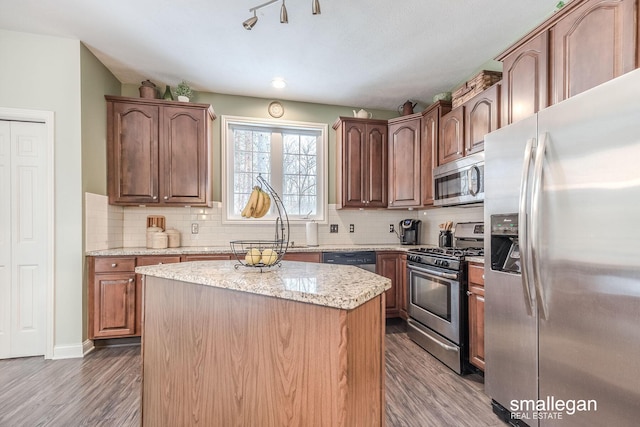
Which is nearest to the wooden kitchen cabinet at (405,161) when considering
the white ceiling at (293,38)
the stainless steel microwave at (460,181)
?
the stainless steel microwave at (460,181)

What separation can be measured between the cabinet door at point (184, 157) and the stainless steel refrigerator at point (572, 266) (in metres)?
2.84

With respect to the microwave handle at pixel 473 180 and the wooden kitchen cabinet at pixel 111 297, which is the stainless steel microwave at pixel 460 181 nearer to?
the microwave handle at pixel 473 180

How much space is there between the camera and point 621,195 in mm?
1191

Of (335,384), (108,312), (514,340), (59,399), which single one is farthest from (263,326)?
(108,312)

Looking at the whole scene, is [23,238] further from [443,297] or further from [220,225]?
[443,297]

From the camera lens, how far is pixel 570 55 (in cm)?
170

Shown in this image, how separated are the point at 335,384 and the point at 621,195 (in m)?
1.35

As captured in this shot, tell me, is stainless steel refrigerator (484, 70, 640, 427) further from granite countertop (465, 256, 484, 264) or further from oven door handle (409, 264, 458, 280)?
oven door handle (409, 264, 458, 280)

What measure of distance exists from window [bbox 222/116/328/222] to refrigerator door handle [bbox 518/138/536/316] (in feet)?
8.51

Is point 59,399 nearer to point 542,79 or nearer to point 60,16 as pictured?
point 60,16

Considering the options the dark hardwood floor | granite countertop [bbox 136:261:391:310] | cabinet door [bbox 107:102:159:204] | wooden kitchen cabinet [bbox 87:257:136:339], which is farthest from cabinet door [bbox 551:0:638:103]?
wooden kitchen cabinet [bbox 87:257:136:339]

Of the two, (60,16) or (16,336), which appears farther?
(16,336)

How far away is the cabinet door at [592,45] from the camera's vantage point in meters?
1.43

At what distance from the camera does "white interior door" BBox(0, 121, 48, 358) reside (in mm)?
2580
